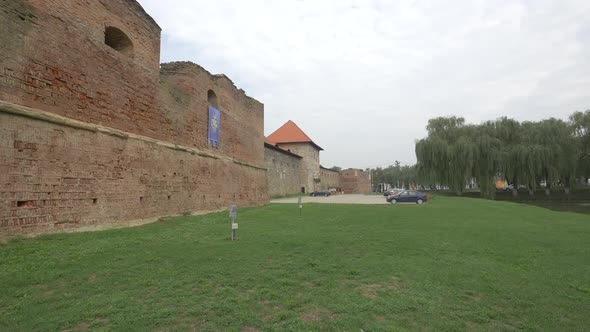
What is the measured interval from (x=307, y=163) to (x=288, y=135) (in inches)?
246

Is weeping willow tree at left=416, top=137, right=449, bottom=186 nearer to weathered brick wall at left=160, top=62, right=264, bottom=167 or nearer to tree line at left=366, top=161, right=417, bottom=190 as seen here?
weathered brick wall at left=160, top=62, right=264, bottom=167

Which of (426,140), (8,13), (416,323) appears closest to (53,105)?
(8,13)

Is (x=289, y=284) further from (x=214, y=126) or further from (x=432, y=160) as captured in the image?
(x=432, y=160)

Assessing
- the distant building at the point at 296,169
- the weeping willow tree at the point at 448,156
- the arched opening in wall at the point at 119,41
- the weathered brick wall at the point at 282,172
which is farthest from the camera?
the distant building at the point at 296,169

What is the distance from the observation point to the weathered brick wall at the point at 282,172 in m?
37.6

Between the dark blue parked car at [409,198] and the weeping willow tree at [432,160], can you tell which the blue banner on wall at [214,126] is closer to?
the dark blue parked car at [409,198]

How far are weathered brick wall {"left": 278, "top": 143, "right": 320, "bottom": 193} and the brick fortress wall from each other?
36614mm

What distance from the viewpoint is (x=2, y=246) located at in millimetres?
6305

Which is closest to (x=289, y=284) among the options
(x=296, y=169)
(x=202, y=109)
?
(x=202, y=109)

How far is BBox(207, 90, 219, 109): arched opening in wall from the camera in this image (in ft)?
55.7

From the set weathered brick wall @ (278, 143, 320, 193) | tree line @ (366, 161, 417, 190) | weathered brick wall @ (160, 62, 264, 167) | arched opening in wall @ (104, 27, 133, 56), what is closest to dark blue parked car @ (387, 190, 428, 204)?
weathered brick wall @ (160, 62, 264, 167)

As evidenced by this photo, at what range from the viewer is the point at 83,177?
8883 mm

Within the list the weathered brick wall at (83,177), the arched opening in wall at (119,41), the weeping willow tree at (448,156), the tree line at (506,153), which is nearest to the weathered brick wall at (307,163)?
the tree line at (506,153)

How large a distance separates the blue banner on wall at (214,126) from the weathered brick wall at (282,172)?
690 inches
